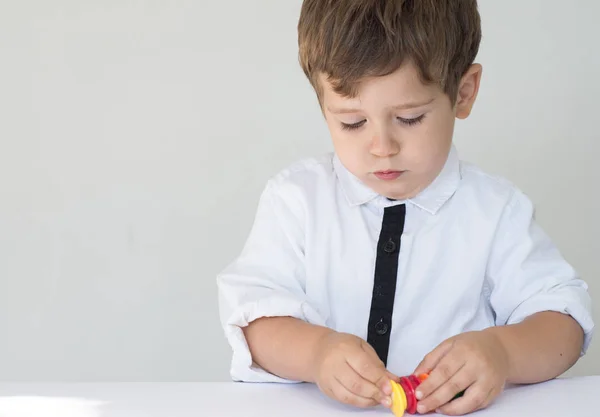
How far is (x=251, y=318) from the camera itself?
1281 mm

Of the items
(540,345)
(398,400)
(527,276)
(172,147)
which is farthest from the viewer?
(172,147)

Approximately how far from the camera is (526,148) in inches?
87.5

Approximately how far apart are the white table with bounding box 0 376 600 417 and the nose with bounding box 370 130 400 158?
30cm

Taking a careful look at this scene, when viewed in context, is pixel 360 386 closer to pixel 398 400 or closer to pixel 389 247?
pixel 398 400

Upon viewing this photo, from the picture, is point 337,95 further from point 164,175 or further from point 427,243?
point 164,175

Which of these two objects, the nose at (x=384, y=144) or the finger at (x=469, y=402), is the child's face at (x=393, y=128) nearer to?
the nose at (x=384, y=144)

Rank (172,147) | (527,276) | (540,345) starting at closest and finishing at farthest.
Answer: (540,345) < (527,276) < (172,147)

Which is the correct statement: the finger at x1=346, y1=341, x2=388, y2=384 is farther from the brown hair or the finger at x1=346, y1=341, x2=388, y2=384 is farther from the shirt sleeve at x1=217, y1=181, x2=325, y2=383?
the brown hair

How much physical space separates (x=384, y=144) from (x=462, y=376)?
0.99ft

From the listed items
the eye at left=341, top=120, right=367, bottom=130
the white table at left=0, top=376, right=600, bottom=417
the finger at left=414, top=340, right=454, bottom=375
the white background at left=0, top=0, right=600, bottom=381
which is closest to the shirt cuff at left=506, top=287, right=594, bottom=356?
the white table at left=0, top=376, right=600, bottom=417

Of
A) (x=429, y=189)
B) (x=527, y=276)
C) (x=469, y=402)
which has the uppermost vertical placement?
(x=429, y=189)

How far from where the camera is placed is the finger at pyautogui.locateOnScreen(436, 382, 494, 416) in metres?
1.08

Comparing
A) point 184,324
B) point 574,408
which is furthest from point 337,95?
point 184,324

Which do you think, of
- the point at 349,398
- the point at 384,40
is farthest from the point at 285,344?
the point at 384,40
